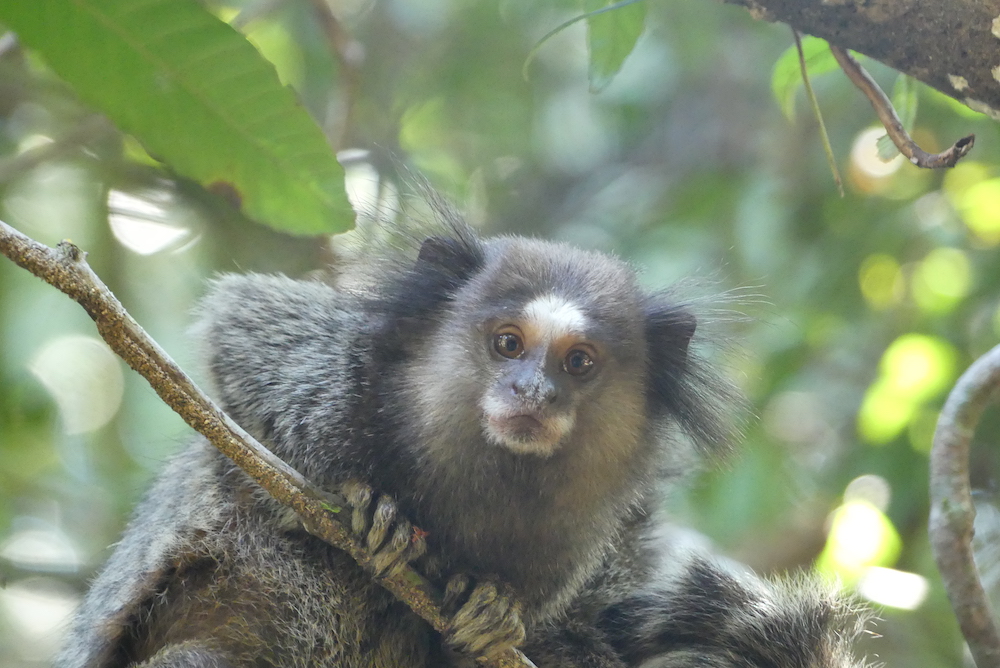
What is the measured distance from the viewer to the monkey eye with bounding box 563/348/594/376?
2498 mm

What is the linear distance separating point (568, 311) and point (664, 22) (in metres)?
2.80

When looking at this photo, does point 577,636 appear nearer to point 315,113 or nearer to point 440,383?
Result: point 440,383

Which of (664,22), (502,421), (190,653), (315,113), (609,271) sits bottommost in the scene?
(190,653)

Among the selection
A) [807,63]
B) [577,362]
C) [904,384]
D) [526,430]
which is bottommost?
[526,430]

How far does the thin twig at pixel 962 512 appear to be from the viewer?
244 cm

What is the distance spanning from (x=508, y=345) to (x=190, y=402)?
0.92 metres

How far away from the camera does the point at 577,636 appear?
294cm

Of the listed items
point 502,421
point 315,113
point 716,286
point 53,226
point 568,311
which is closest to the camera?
point 502,421

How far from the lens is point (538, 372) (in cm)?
237

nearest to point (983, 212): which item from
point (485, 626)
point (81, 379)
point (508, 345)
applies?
point (508, 345)

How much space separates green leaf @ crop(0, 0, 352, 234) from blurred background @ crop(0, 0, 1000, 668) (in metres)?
0.78

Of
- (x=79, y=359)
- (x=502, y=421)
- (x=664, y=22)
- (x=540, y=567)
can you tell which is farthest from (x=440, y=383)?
(x=664, y=22)

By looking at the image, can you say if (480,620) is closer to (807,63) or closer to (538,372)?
(538,372)

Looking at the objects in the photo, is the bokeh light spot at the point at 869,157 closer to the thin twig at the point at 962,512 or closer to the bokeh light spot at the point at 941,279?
the bokeh light spot at the point at 941,279
